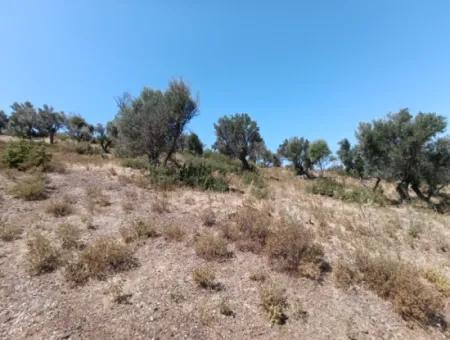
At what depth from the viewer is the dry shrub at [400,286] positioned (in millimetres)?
3477

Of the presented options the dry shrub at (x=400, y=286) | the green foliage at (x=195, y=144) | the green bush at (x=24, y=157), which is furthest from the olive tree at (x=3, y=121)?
the dry shrub at (x=400, y=286)

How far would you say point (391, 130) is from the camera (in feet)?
41.0

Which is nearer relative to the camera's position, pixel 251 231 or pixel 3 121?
pixel 251 231

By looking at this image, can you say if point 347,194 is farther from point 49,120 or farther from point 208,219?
point 49,120

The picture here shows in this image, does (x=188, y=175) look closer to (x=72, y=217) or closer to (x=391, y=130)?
(x=72, y=217)

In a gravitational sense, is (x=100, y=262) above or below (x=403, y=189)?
below

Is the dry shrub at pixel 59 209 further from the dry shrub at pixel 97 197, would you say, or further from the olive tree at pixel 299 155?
the olive tree at pixel 299 155

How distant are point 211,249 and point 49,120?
33497 millimetres

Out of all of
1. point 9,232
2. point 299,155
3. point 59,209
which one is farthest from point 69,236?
point 299,155

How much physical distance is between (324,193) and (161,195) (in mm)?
8775

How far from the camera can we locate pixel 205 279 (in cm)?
384

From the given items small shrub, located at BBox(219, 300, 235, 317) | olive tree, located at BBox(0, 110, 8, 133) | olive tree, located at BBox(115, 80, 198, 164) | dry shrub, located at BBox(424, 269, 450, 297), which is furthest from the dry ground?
olive tree, located at BBox(0, 110, 8, 133)

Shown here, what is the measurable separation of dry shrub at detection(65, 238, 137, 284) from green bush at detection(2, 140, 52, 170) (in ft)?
26.3

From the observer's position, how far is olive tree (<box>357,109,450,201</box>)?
11.6 m
